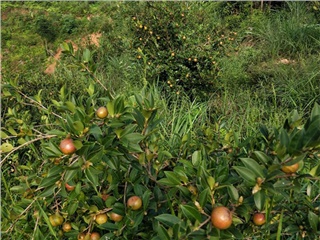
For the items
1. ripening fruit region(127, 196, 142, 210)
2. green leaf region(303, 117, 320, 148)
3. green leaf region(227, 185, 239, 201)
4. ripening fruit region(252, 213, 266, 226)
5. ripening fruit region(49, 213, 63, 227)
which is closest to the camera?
green leaf region(303, 117, 320, 148)

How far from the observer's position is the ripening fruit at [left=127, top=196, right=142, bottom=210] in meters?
1.35

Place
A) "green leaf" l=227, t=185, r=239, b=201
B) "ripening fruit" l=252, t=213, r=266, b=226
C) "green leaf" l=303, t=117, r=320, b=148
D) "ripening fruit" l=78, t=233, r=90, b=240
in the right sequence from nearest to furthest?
"green leaf" l=303, t=117, r=320, b=148 < "green leaf" l=227, t=185, r=239, b=201 < "ripening fruit" l=252, t=213, r=266, b=226 < "ripening fruit" l=78, t=233, r=90, b=240

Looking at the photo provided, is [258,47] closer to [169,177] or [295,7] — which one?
[295,7]

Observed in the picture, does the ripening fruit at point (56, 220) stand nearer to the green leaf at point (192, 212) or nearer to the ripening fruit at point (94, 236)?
the ripening fruit at point (94, 236)

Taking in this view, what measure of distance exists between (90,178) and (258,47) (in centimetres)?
404

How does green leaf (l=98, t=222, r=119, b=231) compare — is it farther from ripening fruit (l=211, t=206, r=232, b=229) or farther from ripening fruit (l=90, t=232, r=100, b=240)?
ripening fruit (l=211, t=206, r=232, b=229)

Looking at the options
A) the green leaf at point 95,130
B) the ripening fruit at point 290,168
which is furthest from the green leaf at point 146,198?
the ripening fruit at point 290,168

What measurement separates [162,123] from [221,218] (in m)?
1.76

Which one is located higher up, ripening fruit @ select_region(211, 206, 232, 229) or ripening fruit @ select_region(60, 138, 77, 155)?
ripening fruit @ select_region(60, 138, 77, 155)

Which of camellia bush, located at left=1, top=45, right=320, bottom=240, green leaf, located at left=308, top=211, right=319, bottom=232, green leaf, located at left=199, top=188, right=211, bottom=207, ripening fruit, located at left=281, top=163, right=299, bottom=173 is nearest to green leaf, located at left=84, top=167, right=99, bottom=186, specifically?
camellia bush, located at left=1, top=45, right=320, bottom=240

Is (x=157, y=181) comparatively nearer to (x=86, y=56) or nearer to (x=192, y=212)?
(x=192, y=212)

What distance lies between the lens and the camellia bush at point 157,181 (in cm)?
107

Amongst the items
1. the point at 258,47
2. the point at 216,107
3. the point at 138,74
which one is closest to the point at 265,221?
the point at 216,107

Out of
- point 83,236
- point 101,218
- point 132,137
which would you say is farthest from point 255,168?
point 83,236
